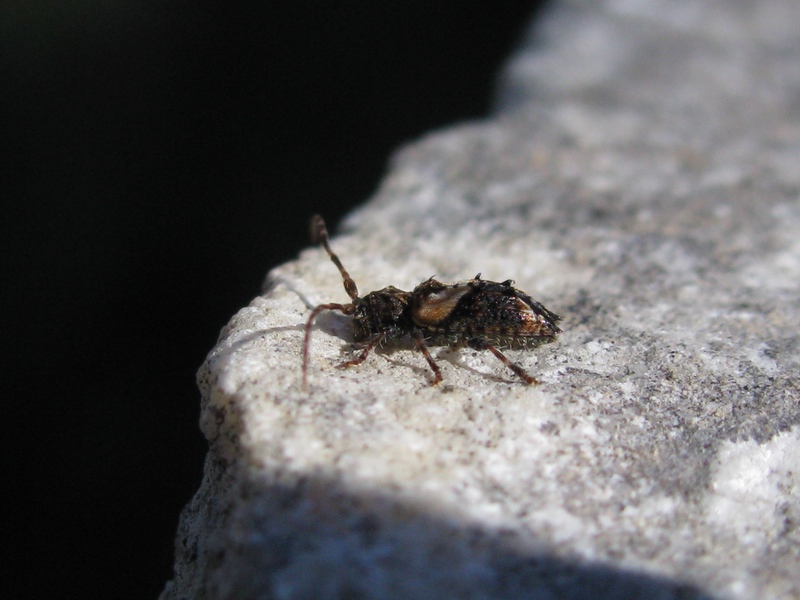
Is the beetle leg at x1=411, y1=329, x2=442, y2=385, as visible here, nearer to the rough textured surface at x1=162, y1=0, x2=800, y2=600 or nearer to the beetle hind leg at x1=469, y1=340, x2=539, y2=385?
the rough textured surface at x1=162, y1=0, x2=800, y2=600

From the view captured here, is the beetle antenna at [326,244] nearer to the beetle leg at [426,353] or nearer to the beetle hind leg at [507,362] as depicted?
the beetle leg at [426,353]

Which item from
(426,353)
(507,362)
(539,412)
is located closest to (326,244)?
(426,353)

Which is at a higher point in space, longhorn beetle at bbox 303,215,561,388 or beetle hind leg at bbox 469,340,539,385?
longhorn beetle at bbox 303,215,561,388

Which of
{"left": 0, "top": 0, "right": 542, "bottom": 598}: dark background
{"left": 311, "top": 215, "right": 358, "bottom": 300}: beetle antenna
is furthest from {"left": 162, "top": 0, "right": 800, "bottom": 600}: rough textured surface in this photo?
{"left": 0, "top": 0, "right": 542, "bottom": 598}: dark background

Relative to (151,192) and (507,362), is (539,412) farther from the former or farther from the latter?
(151,192)

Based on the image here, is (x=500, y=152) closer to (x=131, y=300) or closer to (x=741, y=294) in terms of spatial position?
(x=741, y=294)

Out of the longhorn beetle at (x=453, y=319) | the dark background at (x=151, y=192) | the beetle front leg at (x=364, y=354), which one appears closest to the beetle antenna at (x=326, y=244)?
the longhorn beetle at (x=453, y=319)

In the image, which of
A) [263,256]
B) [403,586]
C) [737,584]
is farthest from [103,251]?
[737,584]
